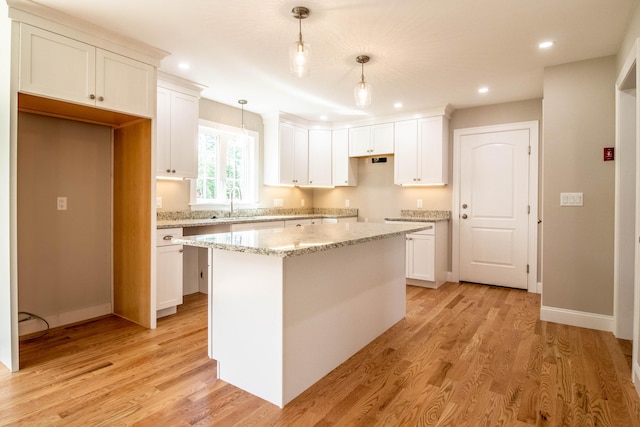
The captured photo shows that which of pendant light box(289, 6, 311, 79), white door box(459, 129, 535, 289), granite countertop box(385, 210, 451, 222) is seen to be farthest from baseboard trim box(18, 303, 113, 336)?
white door box(459, 129, 535, 289)

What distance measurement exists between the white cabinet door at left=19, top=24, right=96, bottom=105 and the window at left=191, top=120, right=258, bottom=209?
68.4 inches

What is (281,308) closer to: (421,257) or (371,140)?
(421,257)

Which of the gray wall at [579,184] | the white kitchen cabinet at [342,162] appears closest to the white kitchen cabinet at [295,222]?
the white kitchen cabinet at [342,162]

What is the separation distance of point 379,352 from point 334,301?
0.63 metres

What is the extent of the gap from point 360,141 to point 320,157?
A: 0.71m

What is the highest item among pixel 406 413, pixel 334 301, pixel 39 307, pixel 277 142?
pixel 277 142

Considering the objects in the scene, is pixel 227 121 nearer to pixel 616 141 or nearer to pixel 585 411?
pixel 616 141

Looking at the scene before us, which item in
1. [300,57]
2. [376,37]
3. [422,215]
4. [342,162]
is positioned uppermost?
[376,37]

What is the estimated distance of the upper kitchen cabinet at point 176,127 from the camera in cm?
350

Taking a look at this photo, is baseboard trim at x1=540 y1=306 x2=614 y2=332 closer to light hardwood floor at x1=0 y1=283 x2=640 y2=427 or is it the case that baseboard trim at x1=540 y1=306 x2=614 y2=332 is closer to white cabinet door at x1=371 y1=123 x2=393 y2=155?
light hardwood floor at x1=0 y1=283 x2=640 y2=427

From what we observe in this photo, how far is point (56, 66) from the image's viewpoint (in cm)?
242

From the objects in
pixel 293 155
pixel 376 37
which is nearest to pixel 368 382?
pixel 376 37

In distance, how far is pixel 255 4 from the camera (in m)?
2.27

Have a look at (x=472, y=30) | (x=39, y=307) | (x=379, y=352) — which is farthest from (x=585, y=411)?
(x=39, y=307)
